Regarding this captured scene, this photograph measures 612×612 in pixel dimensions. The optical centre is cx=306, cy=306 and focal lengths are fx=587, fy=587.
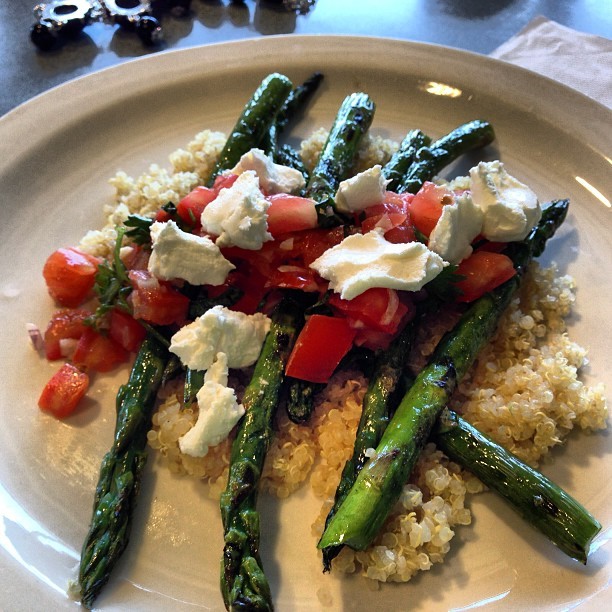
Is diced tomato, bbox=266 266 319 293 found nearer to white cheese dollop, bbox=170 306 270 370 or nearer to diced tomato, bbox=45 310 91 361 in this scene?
white cheese dollop, bbox=170 306 270 370

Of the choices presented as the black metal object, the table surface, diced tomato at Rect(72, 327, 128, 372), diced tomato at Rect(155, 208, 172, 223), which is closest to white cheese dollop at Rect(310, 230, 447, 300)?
diced tomato at Rect(155, 208, 172, 223)

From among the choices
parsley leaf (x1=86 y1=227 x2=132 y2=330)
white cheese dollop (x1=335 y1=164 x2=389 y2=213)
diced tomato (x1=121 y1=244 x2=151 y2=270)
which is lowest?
parsley leaf (x1=86 y1=227 x2=132 y2=330)

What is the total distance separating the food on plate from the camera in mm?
2191

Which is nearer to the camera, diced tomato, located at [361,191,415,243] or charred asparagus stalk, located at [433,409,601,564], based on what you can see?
charred asparagus stalk, located at [433,409,601,564]

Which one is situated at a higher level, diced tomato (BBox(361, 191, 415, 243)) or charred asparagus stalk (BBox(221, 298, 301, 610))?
diced tomato (BBox(361, 191, 415, 243))

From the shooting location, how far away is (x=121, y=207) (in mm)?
3361

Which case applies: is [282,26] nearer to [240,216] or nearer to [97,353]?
[240,216]

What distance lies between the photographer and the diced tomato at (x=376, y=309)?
249 centimetres

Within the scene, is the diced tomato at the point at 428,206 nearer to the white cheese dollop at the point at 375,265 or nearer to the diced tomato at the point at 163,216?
the white cheese dollop at the point at 375,265

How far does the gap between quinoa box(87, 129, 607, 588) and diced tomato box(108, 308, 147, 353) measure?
32 cm

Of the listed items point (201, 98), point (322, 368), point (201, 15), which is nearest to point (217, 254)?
point (322, 368)

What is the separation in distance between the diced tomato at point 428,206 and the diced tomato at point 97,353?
5.12ft

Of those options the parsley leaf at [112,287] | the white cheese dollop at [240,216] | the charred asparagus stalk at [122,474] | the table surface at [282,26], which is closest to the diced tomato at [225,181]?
the white cheese dollop at [240,216]

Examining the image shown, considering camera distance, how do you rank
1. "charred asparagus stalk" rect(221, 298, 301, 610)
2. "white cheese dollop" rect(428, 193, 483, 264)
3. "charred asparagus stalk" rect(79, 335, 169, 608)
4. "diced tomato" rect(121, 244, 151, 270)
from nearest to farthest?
"charred asparagus stalk" rect(221, 298, 301, 610)
"charred asparagus stalk" rect(79, 335, 169, 608)
"white cheese dollop" rect(428, 193, 483, 264)
"diced tomato" rect(121, 244, 151, 270)
